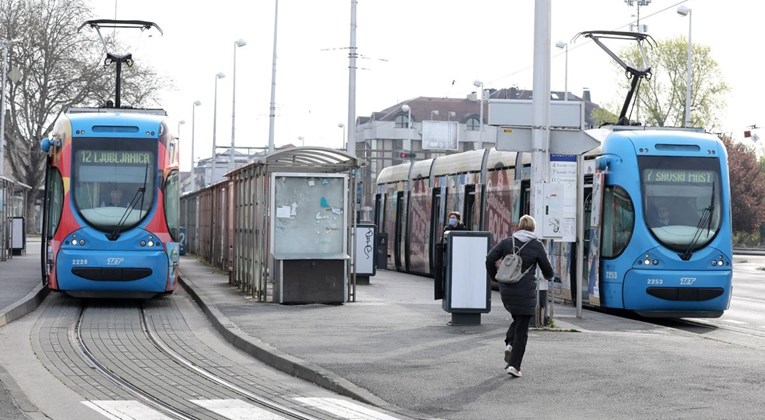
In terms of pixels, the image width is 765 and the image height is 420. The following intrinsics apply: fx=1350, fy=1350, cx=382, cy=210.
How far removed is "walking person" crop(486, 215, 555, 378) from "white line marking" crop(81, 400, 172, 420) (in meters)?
3.71

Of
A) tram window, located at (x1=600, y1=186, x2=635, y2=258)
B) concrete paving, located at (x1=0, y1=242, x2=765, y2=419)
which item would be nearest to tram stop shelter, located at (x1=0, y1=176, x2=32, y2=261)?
concrete paving, located at (x1=0, y1=242, x2=765, y2=419)

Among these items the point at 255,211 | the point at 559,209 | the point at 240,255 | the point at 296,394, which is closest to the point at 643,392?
the point at 296,394

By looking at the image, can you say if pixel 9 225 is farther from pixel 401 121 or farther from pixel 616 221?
pixel 401 121

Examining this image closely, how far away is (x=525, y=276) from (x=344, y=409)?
124 inches

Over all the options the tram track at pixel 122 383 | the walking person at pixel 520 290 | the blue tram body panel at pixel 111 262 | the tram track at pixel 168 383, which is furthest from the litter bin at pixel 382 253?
the walking person at pixel 520 290

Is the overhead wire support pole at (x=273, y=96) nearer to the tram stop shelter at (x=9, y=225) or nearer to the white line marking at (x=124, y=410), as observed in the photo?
the tram stop shelter at (x=9, y=225)

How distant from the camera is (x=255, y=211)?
24219 millimetres

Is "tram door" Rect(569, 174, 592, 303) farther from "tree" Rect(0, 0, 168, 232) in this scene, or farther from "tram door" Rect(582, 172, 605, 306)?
"tree" Rect(0, 0, 168, 232)

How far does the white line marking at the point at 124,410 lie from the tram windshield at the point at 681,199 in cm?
1193

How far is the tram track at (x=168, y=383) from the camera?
10914 millimetres

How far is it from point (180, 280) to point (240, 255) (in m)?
4.13

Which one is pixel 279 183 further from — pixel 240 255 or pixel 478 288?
pixel 478 288

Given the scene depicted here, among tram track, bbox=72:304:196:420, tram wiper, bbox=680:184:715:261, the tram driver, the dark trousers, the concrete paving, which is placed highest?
the tram driver

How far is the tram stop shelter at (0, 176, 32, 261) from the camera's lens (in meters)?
39.9
